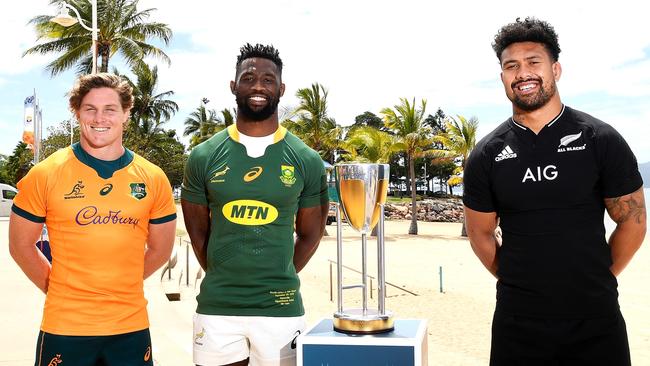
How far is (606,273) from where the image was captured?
103 inches

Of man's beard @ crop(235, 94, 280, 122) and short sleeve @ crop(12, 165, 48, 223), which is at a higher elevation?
man's beard @ crop(235, 94, 280, 122)

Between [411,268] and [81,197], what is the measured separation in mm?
14352

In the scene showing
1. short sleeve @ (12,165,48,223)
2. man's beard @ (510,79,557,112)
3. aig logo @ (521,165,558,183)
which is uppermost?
man's beard @ (510,79,557,112)

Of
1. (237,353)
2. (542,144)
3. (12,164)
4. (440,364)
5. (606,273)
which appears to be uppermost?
(12,164)

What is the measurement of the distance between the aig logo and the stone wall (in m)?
41.3

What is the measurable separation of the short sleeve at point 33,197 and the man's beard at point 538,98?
6.77 feet

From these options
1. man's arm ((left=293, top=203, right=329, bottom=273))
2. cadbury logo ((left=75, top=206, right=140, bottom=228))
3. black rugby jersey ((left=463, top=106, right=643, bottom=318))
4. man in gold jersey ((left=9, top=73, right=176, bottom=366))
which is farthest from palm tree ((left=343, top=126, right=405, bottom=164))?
cadbury logo ((left=75, top=206, right=140, bottom=228))

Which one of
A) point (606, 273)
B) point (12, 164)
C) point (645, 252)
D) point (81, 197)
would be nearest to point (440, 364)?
point (606, 273)

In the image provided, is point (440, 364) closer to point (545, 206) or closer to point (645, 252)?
point (545, 206)

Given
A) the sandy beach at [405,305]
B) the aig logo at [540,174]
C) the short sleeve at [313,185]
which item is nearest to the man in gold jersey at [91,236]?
the short sleeve at [313,185]

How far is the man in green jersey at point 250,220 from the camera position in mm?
2770

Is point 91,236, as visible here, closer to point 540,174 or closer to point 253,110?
point 253,110

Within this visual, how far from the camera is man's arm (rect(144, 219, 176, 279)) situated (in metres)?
2.88

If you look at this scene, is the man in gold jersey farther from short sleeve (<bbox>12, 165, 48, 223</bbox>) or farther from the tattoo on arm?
the tattoo on arm
